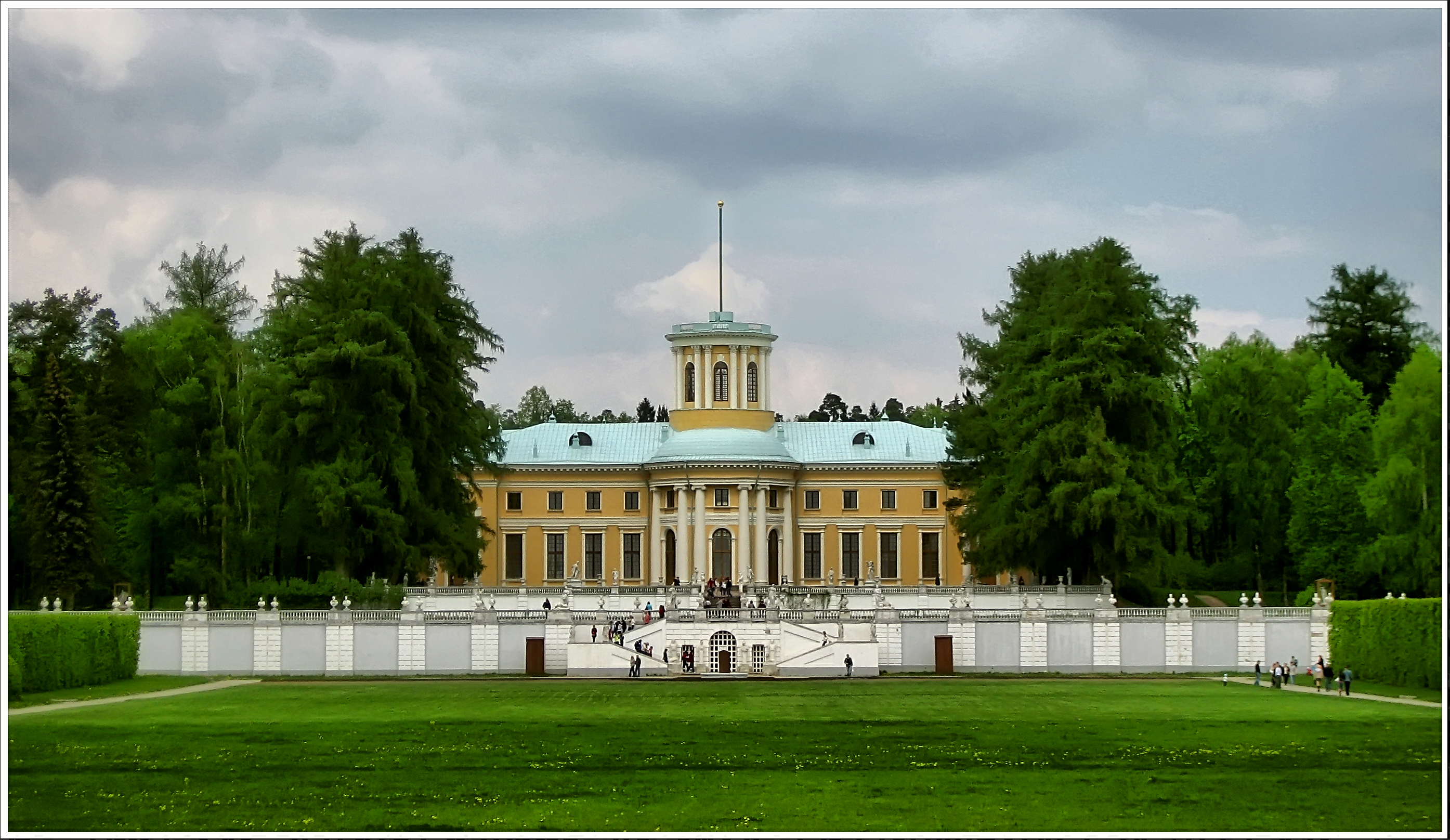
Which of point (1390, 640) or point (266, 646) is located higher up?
point (1390, 640)

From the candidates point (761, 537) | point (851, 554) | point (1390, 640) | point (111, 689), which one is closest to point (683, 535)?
point (761, 537)

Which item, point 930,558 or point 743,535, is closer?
point 743,535

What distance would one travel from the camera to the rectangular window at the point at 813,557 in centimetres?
Result: 9250

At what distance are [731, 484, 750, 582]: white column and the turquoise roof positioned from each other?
184cm

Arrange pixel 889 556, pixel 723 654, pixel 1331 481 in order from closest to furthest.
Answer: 1. pixel 723 654
2. pixel 1331 481
3. pixel 889 556

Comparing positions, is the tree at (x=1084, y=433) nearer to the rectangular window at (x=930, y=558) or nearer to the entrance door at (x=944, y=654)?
the entrance door at (x=944, y=654)

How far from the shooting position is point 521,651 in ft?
198

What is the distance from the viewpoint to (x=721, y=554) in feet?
293

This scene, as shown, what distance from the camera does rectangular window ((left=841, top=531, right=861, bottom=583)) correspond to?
302 ft

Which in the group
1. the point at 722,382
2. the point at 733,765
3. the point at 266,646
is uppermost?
the point at 722,382

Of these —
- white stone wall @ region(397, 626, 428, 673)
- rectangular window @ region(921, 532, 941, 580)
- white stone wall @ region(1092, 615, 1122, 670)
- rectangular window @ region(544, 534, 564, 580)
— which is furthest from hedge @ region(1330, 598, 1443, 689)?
rectangular window @ region(544, 534, 564, 580)

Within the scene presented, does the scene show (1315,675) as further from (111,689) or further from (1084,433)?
(111,689)

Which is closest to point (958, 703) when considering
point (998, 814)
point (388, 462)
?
point (998, 814)

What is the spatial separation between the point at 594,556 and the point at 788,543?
28.9 ft
